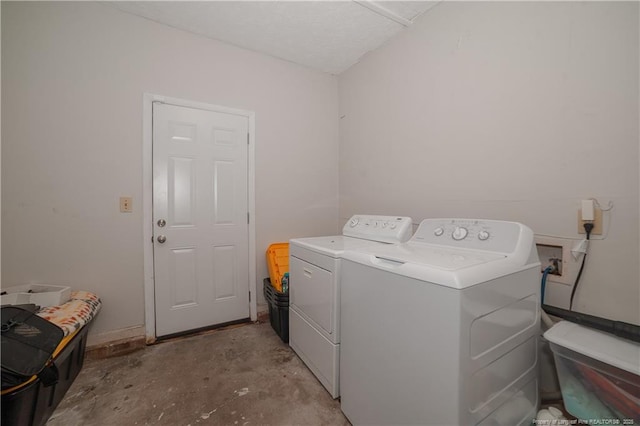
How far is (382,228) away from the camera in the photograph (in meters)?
1.77

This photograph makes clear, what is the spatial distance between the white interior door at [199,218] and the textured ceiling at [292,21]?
663 millimetres

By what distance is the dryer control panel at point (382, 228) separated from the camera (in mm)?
1635

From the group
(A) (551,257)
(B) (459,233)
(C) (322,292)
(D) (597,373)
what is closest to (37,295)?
(C) (322,292)

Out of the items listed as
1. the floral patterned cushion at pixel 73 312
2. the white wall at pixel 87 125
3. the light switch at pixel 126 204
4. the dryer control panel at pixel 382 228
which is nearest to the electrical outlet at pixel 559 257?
the dryer control panel at pixel 382 228

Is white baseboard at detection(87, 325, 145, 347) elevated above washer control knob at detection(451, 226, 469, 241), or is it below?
below

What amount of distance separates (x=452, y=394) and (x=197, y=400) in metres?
1.36

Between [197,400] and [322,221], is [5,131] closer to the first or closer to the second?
[197,400]

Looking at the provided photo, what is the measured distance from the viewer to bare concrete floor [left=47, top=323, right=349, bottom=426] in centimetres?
128

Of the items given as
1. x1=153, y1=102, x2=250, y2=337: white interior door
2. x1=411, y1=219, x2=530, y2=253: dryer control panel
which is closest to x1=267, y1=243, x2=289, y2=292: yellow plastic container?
x1=153, y1=102, x2=250, y2=337: white interior door

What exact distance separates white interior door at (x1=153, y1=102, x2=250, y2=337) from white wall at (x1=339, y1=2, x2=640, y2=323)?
1384 mm

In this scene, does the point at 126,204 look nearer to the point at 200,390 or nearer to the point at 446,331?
the point at 200,390

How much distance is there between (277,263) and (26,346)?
1.45m

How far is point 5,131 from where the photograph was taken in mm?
1581

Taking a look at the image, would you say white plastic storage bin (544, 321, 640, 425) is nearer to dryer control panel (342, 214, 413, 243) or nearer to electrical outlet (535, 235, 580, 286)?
electrical outlet (535, 235, 580, 286)
